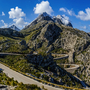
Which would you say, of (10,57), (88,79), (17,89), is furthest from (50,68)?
(88,79)

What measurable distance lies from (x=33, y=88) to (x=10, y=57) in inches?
2044

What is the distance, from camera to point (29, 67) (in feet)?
180

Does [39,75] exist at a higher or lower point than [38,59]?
lower

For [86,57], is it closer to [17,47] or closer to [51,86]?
[17,47]

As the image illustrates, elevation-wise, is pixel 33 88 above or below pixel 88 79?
above

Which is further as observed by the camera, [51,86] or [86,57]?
[86,57]

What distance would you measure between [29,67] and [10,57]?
26.0 metres

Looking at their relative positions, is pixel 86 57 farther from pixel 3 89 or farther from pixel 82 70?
pixel 3 89

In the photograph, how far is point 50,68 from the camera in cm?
7794

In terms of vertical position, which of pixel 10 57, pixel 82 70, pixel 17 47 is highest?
pixel 17 47

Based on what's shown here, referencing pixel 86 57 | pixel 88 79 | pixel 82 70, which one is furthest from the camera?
pixel 86 57

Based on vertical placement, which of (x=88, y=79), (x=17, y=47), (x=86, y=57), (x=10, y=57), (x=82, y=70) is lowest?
(x=88, y=79)

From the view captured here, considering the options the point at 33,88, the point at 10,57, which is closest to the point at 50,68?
the point at 10,57

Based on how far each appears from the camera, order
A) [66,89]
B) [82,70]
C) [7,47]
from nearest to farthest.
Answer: [66,89], [7,47], [82,70]
